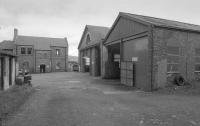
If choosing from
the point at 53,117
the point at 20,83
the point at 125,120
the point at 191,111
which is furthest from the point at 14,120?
the point at 20,83

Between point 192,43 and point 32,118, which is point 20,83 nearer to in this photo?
point 32,118

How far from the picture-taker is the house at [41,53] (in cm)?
4247

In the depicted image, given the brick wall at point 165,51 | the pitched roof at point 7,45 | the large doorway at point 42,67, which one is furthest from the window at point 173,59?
the pitched roof at point 7,45

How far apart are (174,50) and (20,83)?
14.3 m

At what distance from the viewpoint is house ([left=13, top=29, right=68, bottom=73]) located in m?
42.5

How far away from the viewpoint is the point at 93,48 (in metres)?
28.4

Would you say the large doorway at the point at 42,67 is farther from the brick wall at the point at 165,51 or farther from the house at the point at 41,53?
the brick wall at the point at 165,51

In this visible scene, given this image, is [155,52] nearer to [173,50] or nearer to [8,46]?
[173,50]

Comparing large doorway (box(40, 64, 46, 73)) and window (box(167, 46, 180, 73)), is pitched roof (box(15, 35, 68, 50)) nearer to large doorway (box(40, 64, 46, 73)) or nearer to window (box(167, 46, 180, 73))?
large doorway (box(40, 64, 46, 73))

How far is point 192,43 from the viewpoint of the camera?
1532cm

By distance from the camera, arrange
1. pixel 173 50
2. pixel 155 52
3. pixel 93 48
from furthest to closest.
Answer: pixel 93 48, pixel 173 50, pixel 155 52

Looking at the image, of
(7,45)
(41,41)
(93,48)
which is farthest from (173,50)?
(7,45)

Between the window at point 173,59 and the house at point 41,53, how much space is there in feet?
117

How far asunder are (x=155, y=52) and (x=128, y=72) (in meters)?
3.91
